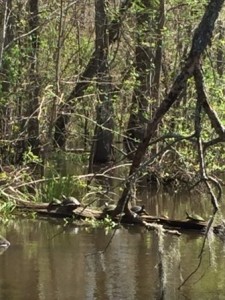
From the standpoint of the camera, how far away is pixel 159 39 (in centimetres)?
1917

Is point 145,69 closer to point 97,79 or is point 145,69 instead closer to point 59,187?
point 97,79

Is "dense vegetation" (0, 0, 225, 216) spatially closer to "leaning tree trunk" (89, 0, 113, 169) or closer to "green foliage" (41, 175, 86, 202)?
"leaning tree trunk" (89, 0, 113, 169)

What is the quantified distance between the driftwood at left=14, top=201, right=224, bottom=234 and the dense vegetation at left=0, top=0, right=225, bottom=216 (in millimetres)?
1863

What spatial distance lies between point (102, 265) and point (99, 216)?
3.00m

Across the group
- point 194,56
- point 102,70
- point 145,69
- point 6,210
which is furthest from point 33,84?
point 194,56

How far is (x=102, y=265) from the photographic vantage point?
34.3 feet

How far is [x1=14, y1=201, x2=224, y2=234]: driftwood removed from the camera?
42.5 feet

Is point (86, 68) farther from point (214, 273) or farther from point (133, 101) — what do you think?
point (214, 273)

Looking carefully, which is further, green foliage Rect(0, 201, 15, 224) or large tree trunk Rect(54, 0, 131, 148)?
large tree trunk Rect(54, 0, 131, 148)

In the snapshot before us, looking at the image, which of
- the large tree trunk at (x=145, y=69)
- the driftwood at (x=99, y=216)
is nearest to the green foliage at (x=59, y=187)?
the driftwood at (x=99, y=216)

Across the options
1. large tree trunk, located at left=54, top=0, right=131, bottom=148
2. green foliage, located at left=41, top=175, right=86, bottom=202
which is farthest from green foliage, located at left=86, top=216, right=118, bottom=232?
large tree trunk, located at left=54, top=0, right=131, bottom=148

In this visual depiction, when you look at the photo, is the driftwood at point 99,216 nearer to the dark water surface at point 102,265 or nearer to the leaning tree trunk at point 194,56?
the dark water surface at point 102,265

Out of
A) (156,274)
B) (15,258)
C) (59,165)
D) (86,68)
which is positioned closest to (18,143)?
(59,165)

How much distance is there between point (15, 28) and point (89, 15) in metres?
2.53
